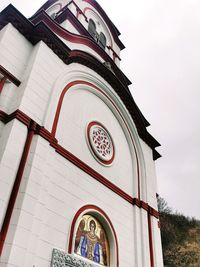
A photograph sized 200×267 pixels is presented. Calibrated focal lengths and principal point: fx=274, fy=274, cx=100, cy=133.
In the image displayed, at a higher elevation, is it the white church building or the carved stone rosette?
the white church building

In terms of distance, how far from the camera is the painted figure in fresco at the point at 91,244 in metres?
6.36

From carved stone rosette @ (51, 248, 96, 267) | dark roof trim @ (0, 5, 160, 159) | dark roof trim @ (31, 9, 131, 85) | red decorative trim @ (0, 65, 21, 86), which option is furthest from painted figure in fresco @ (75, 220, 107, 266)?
dark roof trim @ (31, 9, 131, 85)

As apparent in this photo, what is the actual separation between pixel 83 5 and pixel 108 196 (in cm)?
1019

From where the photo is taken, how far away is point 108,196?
7.97 metres

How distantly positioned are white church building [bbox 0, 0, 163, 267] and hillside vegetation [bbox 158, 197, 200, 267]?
16310 millimetres

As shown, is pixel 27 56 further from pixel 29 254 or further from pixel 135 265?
pixel 135 265

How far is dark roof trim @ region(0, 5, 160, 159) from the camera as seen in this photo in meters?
7.57

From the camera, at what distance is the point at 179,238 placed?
93.8 ft

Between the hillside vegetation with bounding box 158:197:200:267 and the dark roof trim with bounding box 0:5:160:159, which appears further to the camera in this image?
the hillside vegetation with bounding box 158:197:200:267

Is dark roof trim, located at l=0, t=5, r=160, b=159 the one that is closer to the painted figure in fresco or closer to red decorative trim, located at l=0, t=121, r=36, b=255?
red decorative trim, located at l=0, t=121, r=36, b=255

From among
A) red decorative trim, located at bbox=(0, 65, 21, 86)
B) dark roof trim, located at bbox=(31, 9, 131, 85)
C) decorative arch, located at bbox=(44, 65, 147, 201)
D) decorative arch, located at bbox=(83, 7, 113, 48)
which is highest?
decorative arch, located at bbox=(83, 7, 113, 48)

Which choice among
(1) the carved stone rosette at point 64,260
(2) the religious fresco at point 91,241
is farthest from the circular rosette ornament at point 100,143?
(1) the carved stone rosette at point 64,260

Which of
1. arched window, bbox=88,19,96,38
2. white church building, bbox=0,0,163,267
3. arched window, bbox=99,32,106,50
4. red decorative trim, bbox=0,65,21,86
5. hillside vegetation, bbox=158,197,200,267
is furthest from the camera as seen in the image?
hillside vegetation, bbox=158,197,200,267

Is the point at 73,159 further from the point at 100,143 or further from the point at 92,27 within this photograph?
the point at 92,27
